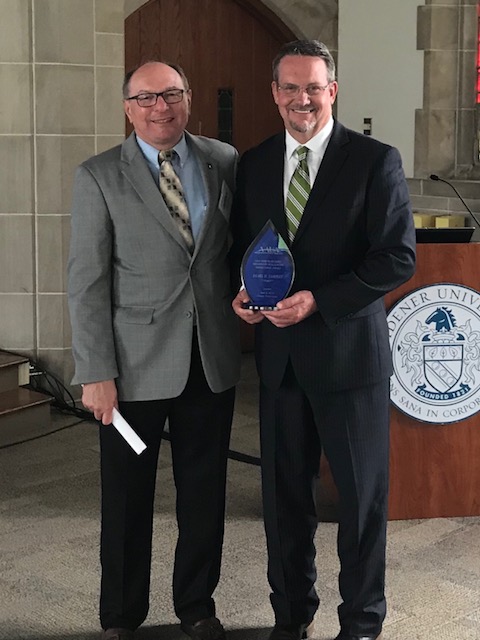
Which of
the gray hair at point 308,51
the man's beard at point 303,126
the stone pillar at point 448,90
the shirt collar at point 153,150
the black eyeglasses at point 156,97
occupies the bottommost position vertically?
the shirt collar at point 153,150

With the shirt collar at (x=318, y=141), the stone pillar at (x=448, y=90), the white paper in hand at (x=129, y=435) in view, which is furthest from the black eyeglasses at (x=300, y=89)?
the stone pillar at (x=448, y=90)

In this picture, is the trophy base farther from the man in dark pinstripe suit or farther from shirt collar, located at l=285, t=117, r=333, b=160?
shirt collar, located at l=285, t=117, r=333, b=160

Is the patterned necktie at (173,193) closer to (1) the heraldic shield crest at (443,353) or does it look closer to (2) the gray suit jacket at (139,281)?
(2) the gray suit jacket at (139,281)

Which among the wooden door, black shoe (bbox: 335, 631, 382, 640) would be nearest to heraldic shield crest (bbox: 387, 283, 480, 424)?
black shoe (bbox: 335, 631, 382, 640)

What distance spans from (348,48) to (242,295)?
487 cm

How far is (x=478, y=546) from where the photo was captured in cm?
417

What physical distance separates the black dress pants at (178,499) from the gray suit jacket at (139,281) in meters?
0.07

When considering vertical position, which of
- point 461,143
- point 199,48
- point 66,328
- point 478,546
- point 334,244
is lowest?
point 478,546

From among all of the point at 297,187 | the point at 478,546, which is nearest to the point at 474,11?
the point at 478,546

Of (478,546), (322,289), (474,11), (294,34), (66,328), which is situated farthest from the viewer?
(294,34)

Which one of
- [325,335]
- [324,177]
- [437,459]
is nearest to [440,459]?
[437,459]

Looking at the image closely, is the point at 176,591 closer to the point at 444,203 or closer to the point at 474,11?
the point at 444,203

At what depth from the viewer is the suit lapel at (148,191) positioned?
297 centimetres

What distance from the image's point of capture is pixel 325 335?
2986 millimetres
